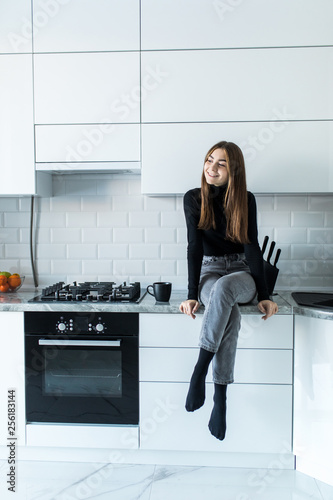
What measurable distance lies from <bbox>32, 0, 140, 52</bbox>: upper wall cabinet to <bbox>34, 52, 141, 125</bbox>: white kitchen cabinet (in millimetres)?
47

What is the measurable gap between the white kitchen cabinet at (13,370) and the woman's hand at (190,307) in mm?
820

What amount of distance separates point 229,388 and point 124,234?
1.10 metres

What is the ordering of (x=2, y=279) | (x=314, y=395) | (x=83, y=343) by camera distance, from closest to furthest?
(x=314, y=395) < (x=83, y=343) < (x=2, y=279)

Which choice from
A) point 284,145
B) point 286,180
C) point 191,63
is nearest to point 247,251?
point 286,180

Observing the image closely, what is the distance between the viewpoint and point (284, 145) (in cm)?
219

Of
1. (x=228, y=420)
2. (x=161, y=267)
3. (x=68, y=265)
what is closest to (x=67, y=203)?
(x=68, y=265)

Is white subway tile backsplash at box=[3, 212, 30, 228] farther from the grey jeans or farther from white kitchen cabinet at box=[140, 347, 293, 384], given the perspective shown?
the grey jeans

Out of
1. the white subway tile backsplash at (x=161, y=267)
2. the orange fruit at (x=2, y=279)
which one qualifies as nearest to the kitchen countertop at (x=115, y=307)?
the orange fruit at (x=2, y=279)

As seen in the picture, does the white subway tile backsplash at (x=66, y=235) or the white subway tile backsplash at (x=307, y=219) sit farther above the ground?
the white subway tile backsplash at (x=307, y=219)

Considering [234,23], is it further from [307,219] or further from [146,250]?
[146,250]

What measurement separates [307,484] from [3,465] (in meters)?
1.49

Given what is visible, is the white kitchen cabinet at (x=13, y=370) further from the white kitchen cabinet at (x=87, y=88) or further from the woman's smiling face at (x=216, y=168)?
the woman's smiling face at (x=216, y=168)

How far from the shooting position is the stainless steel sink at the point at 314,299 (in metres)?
2.02

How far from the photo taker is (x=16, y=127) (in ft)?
7.48
